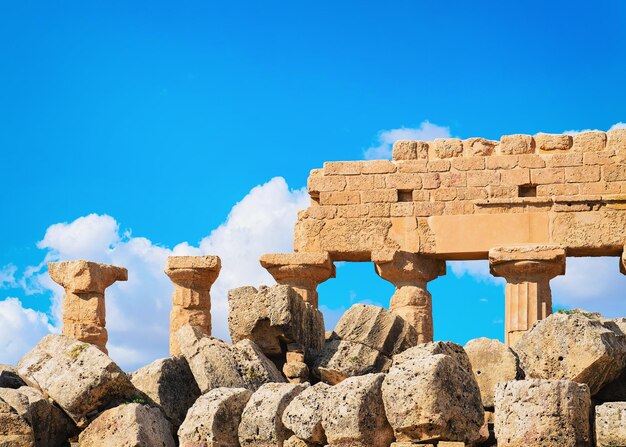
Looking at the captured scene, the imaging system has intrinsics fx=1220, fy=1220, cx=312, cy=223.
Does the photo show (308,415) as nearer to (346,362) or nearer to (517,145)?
(346,362)

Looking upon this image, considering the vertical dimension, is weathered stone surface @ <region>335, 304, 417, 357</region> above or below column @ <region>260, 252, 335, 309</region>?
below

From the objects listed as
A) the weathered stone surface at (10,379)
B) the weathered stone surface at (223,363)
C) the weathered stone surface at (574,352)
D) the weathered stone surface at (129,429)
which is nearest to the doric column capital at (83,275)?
the weathered stone surface at (10,379)

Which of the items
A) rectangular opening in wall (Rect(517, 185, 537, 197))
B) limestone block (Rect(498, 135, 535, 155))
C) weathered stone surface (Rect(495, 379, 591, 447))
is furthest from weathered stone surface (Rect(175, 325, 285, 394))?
limestone block (Rect(498, 135, 535, 155))

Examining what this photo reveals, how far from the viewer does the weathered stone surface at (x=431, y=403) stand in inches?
376

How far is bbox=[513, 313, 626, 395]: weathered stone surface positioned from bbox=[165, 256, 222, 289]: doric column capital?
8.77 meters

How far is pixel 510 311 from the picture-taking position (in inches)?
728

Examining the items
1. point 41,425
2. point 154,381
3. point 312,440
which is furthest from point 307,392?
point 41,425

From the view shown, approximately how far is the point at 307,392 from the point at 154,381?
1.86m

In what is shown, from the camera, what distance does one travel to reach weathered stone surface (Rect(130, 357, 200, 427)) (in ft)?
37.4

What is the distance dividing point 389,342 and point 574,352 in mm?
3057

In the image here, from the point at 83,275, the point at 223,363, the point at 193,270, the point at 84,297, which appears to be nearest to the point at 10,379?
the point at 223,363

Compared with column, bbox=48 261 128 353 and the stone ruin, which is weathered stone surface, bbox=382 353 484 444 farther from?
column, bbox=48 261 128 353

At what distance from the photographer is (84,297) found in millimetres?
20141

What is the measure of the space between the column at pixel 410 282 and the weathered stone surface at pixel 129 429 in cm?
888
